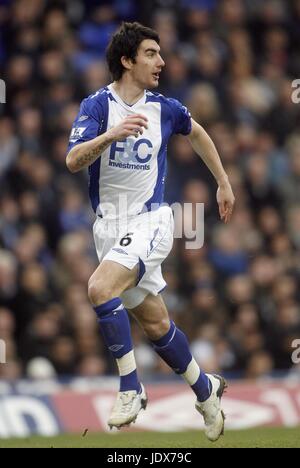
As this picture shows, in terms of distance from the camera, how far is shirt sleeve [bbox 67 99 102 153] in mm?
8125

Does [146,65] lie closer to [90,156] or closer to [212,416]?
[90,156]

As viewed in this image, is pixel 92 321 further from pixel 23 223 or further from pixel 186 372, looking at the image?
pixel 186 372

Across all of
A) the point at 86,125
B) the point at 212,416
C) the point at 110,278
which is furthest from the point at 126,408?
the point at 86,125

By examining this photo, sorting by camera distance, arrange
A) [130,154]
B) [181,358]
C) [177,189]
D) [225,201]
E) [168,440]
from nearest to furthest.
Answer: [130,154]
[181,358]
[225,201]
[168,440]
[177,189]

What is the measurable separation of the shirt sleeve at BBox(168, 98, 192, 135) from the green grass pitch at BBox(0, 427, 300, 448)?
86.9 inches

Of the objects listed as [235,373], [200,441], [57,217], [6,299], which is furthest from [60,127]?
[200,441]

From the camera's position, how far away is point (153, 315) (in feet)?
28.0

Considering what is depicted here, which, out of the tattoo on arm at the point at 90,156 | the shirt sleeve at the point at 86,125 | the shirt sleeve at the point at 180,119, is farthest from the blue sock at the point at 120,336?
the shirt sleeve at the point at 180,119

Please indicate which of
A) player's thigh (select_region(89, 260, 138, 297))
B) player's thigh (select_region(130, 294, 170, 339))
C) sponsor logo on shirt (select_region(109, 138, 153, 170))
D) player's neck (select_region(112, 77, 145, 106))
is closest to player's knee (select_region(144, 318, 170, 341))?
player's thigh (select_region(130, 294, 170, 339))

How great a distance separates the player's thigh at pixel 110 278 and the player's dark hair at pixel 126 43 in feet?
4.52

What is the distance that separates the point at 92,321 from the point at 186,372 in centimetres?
440

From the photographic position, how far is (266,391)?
12523 mm

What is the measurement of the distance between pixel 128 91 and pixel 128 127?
2.74 ft

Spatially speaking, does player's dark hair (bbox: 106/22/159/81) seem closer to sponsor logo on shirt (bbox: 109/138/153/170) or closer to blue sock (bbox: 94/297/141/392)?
sponsor logo on shirt (bbox: 109/138/153/170)
